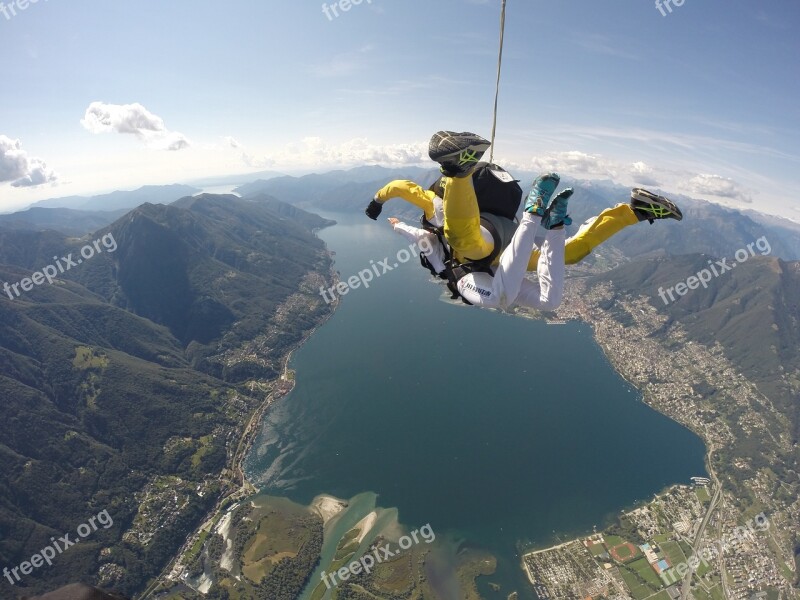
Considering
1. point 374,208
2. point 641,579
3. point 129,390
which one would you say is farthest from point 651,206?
point 129,390

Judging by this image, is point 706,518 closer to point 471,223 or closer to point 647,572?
point 647,572

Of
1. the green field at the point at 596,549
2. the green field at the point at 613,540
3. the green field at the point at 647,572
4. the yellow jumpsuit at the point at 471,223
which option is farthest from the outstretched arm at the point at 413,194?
the green field at the point at 647,572

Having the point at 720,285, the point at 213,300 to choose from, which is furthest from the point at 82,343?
the point at 720,285

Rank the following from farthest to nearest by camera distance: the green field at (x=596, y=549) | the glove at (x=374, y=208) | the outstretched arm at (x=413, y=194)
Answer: the green field at (x=596, y=549)
the glove at (x=374, y=208)
the outstretched arm at (x=413, y=194)

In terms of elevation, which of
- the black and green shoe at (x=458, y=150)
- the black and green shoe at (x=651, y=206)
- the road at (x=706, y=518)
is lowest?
the road at (x=706, y=518)

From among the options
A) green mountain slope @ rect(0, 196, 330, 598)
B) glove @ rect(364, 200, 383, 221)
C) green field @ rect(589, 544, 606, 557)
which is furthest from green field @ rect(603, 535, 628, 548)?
glove @ rect(364, 200, 383, 221)

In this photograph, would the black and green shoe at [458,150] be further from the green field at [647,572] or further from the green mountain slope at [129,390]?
the green mountain slope at [129,390]
